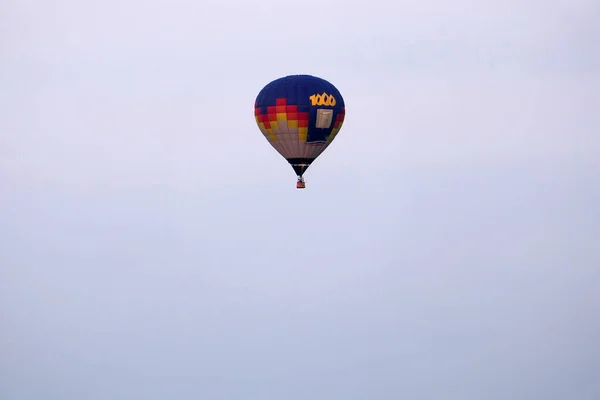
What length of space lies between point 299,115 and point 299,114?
0.05m

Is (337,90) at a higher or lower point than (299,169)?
higher

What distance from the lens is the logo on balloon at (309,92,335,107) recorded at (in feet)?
216

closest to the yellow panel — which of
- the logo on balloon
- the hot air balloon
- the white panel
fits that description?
the hot air balloon

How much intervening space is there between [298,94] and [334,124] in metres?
2.82

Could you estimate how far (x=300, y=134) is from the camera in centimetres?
6675

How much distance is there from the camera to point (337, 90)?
67.3 m

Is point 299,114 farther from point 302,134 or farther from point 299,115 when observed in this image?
point 302,134

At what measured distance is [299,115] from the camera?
6600cm

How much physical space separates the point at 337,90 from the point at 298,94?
2657 mm

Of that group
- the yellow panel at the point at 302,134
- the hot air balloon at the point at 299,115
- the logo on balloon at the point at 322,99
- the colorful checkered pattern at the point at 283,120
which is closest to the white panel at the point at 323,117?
the hot air balloon at the point at 299,115

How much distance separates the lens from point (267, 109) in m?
66.7

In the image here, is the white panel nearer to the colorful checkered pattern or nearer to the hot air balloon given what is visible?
the hot air balloon

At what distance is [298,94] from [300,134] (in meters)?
2.30

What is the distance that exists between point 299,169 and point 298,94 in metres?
4.72
